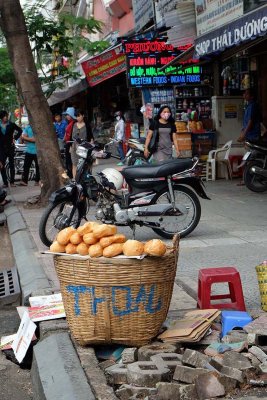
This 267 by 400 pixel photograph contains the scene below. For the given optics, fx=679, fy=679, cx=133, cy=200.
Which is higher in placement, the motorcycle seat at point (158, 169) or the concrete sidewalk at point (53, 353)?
the motorcycle seat at point (158, 169)

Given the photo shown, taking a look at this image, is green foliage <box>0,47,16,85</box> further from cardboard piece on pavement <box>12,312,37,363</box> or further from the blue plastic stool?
the blue plastic stool

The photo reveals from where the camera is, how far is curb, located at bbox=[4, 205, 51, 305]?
6757 mm

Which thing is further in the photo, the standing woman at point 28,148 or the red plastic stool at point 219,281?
the standing woman at point 28,148

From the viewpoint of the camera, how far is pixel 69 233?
4.75 meters

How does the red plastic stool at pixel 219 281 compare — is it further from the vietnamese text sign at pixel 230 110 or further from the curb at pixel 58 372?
the vietnamese text sign at pixel 230 110

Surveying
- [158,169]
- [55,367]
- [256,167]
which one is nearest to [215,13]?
[256,167]

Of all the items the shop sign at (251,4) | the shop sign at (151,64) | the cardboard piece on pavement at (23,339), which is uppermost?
the shop sign at (251,4)

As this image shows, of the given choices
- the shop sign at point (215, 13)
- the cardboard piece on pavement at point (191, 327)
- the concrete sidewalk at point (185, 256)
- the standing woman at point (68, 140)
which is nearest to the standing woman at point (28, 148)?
the standing woman at point (68, 140)

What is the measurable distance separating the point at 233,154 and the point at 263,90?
1.81 metres

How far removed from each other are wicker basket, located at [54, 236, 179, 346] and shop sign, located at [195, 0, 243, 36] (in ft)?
27.0

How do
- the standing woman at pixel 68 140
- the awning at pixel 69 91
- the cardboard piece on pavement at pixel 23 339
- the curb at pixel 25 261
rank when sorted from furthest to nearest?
1. the awning at pixel 69 91
2. the standing woman at pixel 68 140
3. the curb at pixel 25 261
4. the cardboard piece on pavement at pixel 23 339

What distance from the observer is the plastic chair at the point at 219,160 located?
15.5 m

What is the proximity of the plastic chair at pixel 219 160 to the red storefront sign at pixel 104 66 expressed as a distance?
538 centimetres

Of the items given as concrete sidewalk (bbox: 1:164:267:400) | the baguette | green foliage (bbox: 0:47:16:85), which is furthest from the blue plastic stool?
green foliage (bbox: 0:47:16:85)
